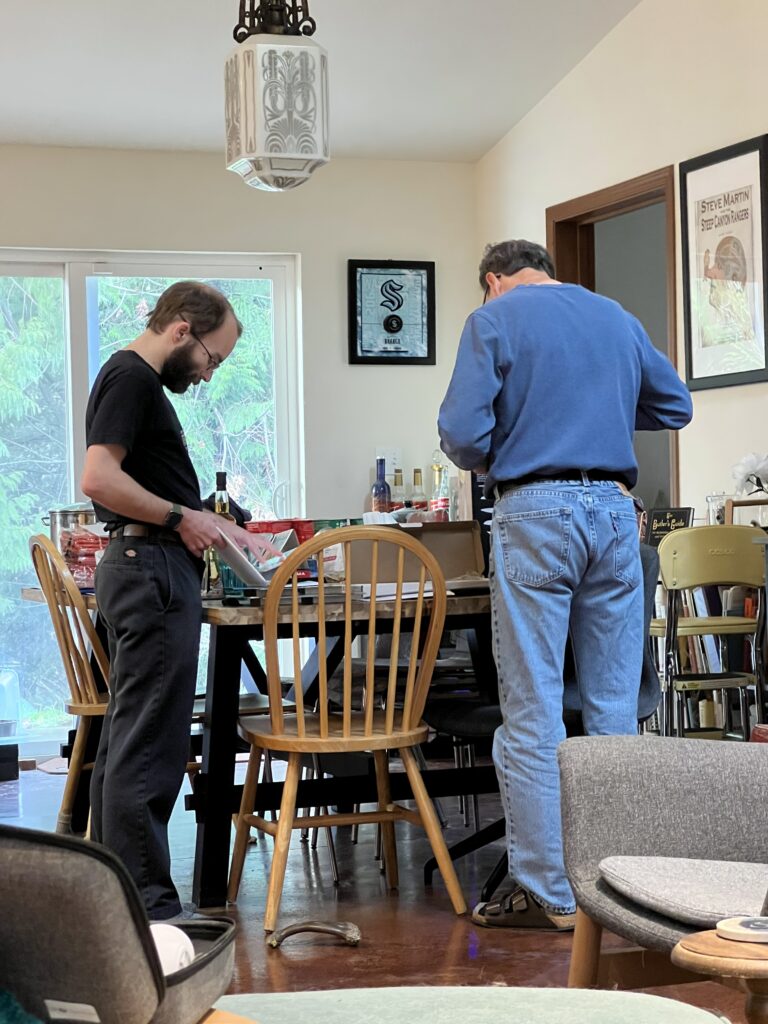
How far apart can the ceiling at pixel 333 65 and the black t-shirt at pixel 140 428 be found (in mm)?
2458

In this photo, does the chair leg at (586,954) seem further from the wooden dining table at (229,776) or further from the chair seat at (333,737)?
the wooden dining table at (229,776)

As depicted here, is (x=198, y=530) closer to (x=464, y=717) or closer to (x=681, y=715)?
(x=464, y=717)

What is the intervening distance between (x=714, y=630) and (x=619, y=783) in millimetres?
2938

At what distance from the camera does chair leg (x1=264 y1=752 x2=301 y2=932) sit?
10.0ft

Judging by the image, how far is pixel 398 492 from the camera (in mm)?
6375

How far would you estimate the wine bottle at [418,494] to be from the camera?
6.30 meters

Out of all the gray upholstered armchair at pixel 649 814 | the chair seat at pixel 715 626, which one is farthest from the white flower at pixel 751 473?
the gray upholstered armchair at pixel 649 814

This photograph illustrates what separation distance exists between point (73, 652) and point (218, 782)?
72cm

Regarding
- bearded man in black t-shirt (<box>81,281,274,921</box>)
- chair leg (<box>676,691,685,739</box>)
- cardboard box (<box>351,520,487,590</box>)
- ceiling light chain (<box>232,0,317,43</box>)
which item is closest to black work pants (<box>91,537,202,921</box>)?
bearded man in black t-shirt (<box>81,281,274,921</box>)

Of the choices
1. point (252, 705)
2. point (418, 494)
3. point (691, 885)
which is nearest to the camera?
point (691, 885)

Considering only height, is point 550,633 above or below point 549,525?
below

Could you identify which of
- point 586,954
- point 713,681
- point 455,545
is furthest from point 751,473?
point 586,954

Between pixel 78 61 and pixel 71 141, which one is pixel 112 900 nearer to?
pixel 78 61

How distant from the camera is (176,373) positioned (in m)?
3.12
